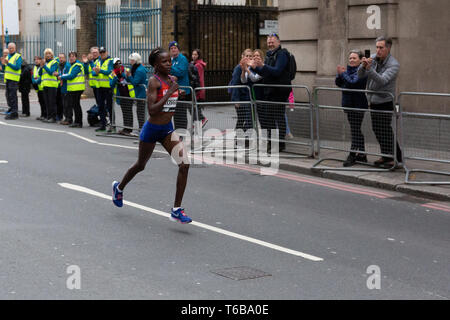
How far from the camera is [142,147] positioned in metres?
8.59

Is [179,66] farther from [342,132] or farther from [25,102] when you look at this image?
[25,102]

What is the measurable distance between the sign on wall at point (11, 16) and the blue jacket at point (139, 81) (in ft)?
67.5

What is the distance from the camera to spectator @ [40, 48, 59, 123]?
19.4 m

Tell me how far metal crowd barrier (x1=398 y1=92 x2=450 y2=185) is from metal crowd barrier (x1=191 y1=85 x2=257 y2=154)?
3.30 metres

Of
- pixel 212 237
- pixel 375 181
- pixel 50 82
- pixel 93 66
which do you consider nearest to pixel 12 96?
pixel 50 82

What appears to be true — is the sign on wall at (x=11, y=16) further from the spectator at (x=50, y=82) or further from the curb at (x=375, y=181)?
the curb at (x=375, y=181)

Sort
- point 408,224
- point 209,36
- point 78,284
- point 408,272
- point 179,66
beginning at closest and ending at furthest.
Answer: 1. point 78,284
2. point 408,272
3. point 408,224
4. point 179,66
5. point 209,36

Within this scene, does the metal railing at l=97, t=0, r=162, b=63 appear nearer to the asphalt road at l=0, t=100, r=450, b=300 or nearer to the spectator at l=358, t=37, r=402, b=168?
the asphalt road at l=0, t=100, r=450, b=300

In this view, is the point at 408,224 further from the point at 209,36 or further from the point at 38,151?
the point at 209,36

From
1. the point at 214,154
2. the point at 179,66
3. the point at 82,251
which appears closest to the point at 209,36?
the point at 179,66

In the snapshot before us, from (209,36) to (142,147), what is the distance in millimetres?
16348

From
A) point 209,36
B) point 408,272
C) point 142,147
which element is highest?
point 209,36

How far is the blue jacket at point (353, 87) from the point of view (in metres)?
11.9

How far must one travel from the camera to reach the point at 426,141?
10.5 meters
